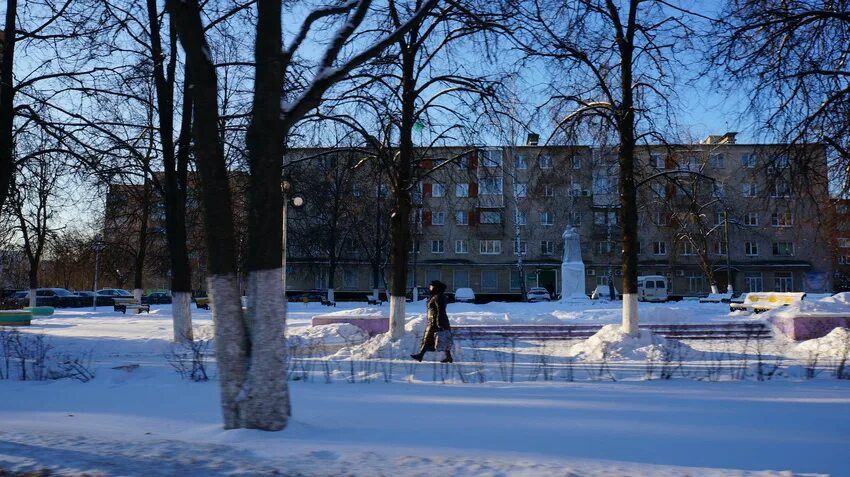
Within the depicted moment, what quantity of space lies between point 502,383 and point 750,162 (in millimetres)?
10258

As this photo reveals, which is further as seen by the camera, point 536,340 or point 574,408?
point 536,340

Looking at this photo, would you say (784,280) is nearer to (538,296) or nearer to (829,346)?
(538,296)

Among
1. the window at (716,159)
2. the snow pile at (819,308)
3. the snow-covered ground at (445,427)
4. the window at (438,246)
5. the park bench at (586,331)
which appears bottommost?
the park bench at (586,331)

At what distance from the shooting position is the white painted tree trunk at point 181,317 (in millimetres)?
16391

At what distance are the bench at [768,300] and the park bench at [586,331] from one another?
6006mm

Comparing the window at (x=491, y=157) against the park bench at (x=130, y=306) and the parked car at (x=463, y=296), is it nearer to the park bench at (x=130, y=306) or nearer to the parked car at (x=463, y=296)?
the park bench at (x=130, y=306)

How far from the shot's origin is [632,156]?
1510 cm

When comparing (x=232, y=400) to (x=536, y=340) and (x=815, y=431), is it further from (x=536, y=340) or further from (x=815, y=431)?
(x=536, y=340)

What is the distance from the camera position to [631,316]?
1501 cm

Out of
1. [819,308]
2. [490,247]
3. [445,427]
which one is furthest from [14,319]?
[490,247]

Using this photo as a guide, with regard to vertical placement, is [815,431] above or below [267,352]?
below

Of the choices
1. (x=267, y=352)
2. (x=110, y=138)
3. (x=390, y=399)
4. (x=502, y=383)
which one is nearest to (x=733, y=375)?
(x=502, y=383)

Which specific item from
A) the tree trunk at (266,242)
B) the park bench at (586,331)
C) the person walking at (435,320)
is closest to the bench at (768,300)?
the park bench at (586,331)

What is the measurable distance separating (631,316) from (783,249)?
51251 millimetres
